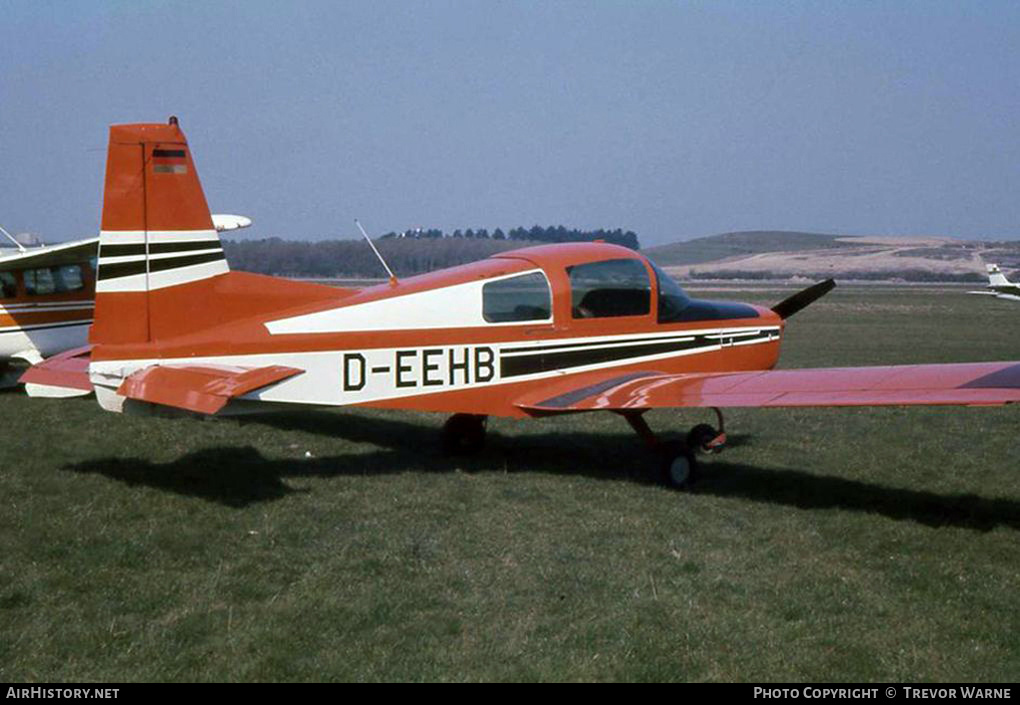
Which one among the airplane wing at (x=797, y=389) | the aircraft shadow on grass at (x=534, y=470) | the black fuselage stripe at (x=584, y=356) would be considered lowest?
the aircraft shadow on grass at (x=534, y=470)

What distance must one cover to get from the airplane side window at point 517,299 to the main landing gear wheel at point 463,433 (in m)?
1.36

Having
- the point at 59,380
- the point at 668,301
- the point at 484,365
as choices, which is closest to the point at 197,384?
the point at 59,380

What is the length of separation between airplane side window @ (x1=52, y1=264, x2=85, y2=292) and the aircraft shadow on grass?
A: 202 inches

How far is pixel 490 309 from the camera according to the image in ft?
26.9

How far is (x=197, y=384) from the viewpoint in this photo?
6.70m

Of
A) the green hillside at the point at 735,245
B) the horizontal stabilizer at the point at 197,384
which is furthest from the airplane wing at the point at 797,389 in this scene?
the green hillside at the point at 735,245

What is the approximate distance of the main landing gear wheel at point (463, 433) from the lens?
30.2 ft

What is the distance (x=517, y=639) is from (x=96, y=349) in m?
4.19

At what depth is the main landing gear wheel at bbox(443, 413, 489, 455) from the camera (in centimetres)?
920

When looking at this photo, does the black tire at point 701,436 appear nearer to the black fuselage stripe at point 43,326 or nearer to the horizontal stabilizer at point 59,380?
the horizontal stabilizer at point 59,380

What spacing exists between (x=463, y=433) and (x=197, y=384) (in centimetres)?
311

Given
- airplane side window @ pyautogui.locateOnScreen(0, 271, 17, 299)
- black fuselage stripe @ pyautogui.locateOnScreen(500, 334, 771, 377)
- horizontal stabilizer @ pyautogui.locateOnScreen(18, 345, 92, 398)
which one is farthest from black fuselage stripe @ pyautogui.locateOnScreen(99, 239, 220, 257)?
airplane side window @ pyautogui.locateOnScreen(0, 271, 17, 299)

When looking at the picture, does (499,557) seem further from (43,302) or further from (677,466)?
(43,302)

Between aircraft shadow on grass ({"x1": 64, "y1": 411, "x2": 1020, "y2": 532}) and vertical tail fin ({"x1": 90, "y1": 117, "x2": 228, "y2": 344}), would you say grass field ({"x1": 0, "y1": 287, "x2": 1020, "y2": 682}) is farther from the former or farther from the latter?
vertical tail fin ({"x1": 90, "y1": 117, "x2": 228, "y2": 344})
